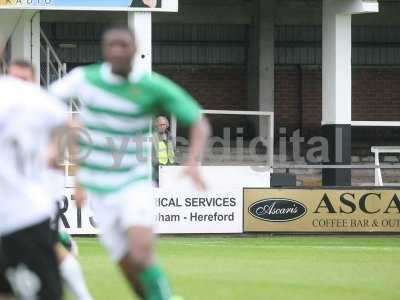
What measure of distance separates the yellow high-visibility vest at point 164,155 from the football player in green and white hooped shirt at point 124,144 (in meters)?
12.6

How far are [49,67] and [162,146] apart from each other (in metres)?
3.89

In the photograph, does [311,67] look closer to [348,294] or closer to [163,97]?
[348,294]

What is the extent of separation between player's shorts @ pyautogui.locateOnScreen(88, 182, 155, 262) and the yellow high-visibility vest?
12696 mm

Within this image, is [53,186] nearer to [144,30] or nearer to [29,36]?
[144,30]

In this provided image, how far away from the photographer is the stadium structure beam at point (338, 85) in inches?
890

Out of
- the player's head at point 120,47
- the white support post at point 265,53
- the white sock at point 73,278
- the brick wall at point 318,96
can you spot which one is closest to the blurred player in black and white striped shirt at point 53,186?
the white sock at point 73,278

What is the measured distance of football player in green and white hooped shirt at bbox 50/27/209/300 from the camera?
23.4 ft

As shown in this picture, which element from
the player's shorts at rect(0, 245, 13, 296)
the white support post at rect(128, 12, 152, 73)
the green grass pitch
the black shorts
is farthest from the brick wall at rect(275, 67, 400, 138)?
the black shorts

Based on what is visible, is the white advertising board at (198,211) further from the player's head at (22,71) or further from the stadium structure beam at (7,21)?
the player's head at (22,71)

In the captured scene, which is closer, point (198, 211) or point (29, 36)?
point (198, 211)

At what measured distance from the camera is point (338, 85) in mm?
22922

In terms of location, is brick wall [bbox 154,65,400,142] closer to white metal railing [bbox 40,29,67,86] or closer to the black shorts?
white metal railing [bbox 40,29,67,86]

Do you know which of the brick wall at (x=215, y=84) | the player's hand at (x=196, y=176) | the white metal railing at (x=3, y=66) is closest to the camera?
the player's hand at (x=196, y=176)

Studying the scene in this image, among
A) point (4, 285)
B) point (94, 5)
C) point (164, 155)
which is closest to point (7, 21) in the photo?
point (94, 5)
